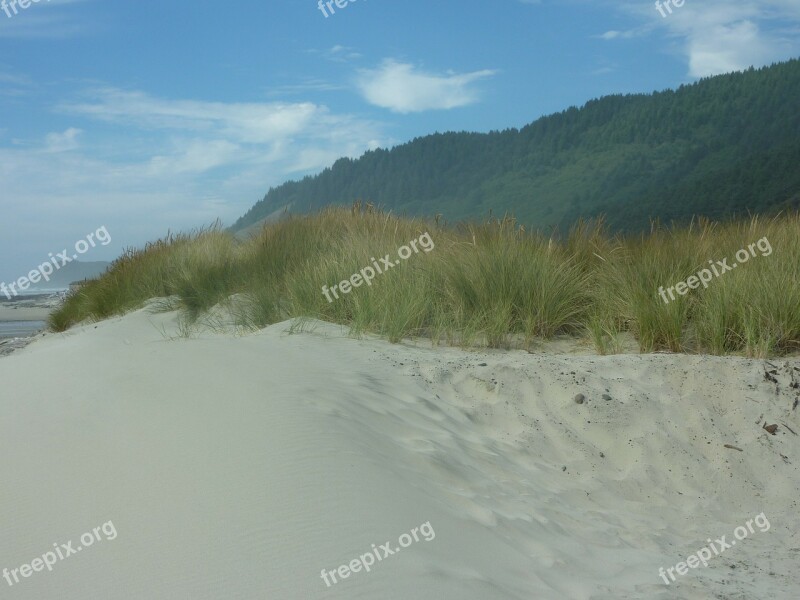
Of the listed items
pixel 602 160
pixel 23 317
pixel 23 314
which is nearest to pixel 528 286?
pixel 23 317

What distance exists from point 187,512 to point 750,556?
2.48 meters

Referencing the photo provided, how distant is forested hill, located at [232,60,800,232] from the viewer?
62.6 metres

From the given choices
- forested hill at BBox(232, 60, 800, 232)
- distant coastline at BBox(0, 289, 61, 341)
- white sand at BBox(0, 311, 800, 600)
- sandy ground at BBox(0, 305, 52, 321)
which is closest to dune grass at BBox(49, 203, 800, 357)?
white sand at BBox(0, 311, 800, 600)

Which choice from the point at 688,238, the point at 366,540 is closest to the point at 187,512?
the point at 366,540

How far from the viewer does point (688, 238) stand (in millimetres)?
7801

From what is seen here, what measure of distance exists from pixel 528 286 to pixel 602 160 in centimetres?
8299

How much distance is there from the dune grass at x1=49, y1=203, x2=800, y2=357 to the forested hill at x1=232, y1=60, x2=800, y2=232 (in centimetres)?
4409

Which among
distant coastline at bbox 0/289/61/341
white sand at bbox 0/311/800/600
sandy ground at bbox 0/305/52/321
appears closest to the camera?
white sand at bbox 0/311/800/600

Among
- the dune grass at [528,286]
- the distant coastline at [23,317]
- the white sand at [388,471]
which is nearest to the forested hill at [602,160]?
the distant coastline at [23,317]

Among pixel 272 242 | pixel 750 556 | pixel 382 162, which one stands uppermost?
pixel 382 162

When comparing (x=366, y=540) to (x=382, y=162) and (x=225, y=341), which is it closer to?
(x=225, y=341)

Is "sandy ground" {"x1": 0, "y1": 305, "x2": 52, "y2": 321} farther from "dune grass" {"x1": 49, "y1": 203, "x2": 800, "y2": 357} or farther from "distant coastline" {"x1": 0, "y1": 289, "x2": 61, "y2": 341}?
"dune grass" {"x1": 49, "y1": 203, "x2": 800, "y2": 357}

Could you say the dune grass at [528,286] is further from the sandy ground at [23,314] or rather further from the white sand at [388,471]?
the sandy ground at [23,314]

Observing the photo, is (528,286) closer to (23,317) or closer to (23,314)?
(23,317)
